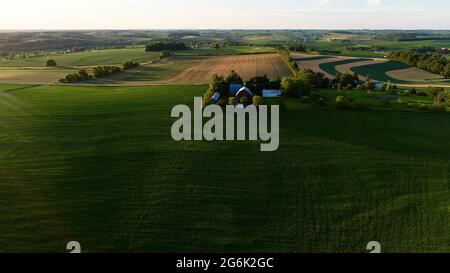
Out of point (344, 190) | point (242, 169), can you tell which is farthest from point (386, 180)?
point (242, 169)

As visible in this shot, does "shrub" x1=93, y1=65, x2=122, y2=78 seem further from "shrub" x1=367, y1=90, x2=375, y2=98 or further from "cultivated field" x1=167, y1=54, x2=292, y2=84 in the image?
"shrub" x1=367, y1=90, x2=375, y2=98

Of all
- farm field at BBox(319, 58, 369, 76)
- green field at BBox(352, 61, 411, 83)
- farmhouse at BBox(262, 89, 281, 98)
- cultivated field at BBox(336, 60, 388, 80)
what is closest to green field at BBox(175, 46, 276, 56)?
farm field at BBox(319, 58, 369, 76)

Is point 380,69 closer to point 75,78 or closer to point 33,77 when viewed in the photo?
point 75,78

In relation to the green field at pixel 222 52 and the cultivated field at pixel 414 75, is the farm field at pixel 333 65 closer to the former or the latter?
the cultivated field at pixel 414 75

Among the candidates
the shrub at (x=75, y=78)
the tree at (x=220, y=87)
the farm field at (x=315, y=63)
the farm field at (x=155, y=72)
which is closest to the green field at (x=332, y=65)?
the farm field at (x=315, y=63)

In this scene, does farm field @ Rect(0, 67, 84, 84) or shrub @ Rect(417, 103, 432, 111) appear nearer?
shrub @ Rect(417, 103, 432, 111)

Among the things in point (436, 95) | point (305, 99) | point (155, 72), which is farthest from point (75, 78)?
point (436, 95)

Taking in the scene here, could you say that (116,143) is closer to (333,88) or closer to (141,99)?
(141,99)
